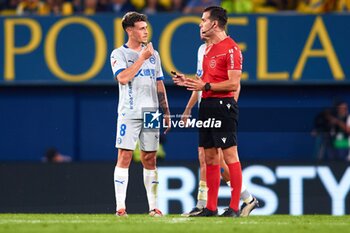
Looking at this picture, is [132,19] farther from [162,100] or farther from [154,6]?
[154,6]

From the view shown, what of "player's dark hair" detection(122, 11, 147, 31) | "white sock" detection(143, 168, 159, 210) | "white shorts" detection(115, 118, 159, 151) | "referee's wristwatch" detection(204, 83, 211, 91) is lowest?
"white sock" detection(143, 168, 159, 210)

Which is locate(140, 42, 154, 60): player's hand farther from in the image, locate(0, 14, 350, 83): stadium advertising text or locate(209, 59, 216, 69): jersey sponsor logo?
locate(0, 14, 350, 83): stadium advertising text

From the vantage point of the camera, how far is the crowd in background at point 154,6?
1988 cm

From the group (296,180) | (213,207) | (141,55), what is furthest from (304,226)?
(296,180)

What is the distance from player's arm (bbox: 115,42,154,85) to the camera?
39.4 feet

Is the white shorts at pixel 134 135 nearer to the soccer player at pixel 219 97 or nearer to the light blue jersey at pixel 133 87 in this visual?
the light blue jersey at pixel 133 87

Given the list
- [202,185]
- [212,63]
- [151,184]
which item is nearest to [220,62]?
[212,63]

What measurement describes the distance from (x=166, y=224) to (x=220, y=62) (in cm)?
194

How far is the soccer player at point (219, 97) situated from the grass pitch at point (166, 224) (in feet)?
1.75

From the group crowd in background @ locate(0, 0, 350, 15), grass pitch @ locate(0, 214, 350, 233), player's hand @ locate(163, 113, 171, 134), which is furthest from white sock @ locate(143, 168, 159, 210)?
crowd in background @ locate(0, 0, 350, 15)

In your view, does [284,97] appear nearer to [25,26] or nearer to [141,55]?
Result: [25,26]

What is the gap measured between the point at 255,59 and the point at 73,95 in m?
3.37

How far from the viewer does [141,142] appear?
1234cm

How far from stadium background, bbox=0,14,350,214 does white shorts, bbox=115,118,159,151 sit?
23.3 ft
